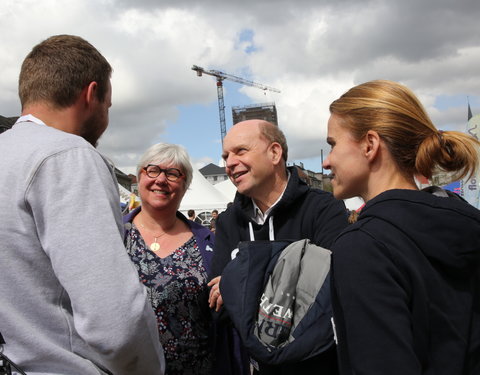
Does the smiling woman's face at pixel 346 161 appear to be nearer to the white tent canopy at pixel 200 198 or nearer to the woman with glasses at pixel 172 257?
the woman with glasses at pixel 172 257

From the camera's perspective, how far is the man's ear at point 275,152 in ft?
9.02

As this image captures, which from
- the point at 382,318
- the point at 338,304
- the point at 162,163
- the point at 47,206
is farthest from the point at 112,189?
the point at 162,163

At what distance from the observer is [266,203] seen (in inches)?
106

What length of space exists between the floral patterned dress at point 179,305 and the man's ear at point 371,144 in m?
1.68

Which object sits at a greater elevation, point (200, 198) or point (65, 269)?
point (65, 269)

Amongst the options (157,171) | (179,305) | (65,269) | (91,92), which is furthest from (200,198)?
(65,269)

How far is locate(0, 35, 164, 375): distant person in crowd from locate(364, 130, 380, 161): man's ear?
2.69 feet

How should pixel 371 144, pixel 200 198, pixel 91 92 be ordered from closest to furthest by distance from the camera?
pixel 371 144 → pixel 91 92 → pixel 200 198

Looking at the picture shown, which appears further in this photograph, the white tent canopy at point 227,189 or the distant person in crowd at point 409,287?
the white tent canopy at point 227,189

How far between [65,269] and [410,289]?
926 mm

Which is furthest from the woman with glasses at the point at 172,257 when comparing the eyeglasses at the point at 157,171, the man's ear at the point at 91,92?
the man's ear at the point at 91,92

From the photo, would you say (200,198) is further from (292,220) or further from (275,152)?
(292,220)

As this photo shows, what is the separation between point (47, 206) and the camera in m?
1.22

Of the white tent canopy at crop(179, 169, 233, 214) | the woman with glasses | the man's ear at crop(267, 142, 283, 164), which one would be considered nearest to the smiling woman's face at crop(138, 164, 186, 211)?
the woman with glasses
